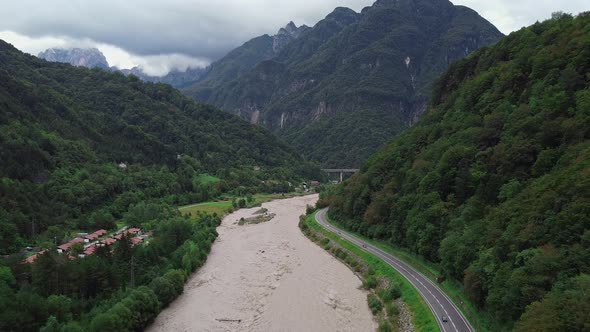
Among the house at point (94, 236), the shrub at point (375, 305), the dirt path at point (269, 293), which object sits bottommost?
the dirt path at point (269, 293)

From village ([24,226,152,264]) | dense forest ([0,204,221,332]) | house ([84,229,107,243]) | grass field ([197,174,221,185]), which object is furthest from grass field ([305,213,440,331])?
grass field ([197,174,221,185])

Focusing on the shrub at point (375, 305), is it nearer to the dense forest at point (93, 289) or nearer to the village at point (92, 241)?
the dense forest at point (93, 289)

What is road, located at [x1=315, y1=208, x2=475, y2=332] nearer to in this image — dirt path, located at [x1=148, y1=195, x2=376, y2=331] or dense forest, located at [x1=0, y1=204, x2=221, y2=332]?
dirt path, located at [x1=148, y1=195, x2=376, y2=331]

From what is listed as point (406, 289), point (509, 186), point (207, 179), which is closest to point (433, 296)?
point (406, 289)

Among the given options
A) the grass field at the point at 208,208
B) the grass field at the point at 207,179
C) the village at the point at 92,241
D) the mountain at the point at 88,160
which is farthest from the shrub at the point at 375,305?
the grass field at the point at 207,179

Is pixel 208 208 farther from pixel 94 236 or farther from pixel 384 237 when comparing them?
pixel 384 237

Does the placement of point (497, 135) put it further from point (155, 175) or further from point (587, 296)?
point (155, 175)
